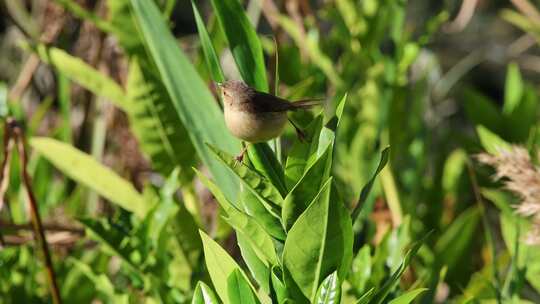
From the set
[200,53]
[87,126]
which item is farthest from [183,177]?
[87,126]

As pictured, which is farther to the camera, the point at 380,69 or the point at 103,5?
the point at 103,5

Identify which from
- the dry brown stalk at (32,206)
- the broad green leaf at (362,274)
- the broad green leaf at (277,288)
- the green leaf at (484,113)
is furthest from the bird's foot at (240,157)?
the green leaf at (484,113)

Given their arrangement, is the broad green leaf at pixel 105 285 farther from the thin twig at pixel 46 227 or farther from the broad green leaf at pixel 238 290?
the broad green leaf at pixel 238 290

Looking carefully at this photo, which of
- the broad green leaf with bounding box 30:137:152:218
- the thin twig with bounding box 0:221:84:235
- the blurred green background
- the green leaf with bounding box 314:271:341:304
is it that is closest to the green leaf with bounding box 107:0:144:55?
the blurred green background

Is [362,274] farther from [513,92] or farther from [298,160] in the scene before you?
[513,92]

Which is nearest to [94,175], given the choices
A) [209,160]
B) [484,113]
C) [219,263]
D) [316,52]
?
[209,160]

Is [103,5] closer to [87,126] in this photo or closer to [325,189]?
[87,126]
